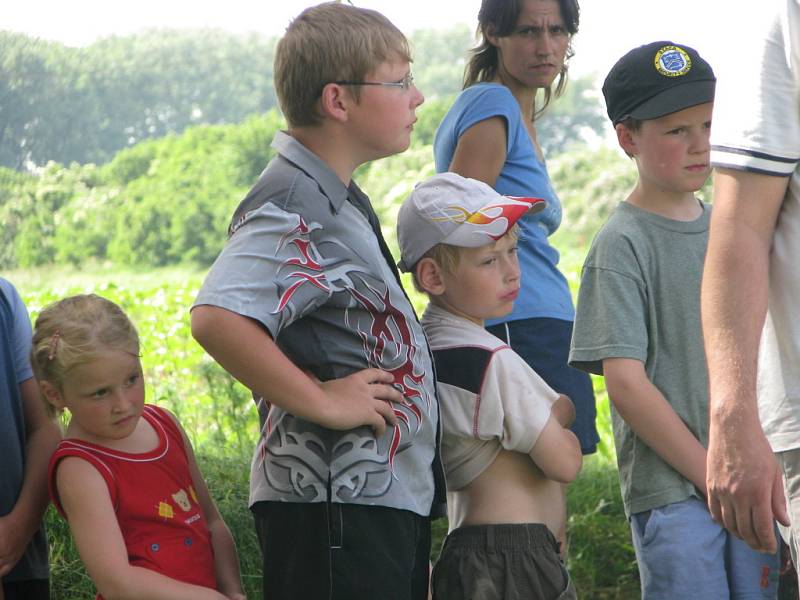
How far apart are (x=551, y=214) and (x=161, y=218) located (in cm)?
536

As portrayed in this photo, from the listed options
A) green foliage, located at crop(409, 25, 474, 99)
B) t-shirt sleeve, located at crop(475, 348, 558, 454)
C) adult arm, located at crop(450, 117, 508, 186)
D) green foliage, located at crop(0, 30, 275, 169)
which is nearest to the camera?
t-shirt sleeve, located at crop(475, 348, 558, 454)

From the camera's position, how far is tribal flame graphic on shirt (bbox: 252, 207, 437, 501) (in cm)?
222

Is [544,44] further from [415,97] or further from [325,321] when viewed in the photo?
[325,321]

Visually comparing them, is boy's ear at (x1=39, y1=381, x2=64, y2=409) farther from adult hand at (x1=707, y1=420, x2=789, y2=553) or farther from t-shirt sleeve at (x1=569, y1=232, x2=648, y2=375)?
adult hand at (x1=707, y1=420, x2=789, y2=553)

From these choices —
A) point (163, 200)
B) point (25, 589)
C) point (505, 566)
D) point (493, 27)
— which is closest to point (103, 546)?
point (25, 589)

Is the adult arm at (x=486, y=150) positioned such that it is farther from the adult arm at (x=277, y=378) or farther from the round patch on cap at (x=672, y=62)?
the adult arm at (x=277, y=378)

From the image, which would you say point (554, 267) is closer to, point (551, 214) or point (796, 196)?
point (551, 214)

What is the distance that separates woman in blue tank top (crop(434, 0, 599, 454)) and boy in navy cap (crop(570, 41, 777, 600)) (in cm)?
54

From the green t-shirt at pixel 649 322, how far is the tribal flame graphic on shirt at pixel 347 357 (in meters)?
0.48

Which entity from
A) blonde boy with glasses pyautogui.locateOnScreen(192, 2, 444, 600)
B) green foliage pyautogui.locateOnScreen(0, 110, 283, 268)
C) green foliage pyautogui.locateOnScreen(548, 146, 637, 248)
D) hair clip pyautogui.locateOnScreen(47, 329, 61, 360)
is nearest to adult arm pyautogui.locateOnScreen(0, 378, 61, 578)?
hair clip pyautogui.locateOnScreen(47, 329, 61, 360)

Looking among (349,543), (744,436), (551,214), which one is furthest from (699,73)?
(349,543)

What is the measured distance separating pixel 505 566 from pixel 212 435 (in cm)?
291

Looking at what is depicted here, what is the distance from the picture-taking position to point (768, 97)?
5.97 feet

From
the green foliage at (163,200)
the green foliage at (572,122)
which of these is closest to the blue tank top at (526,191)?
the green foliage at (163,200)
